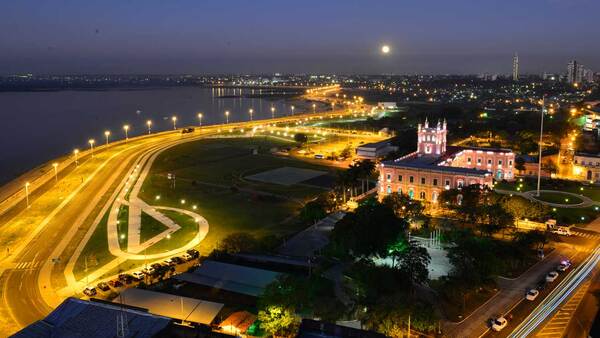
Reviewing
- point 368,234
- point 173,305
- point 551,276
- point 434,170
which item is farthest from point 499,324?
point 434,170

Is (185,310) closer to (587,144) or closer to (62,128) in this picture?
(587,144)

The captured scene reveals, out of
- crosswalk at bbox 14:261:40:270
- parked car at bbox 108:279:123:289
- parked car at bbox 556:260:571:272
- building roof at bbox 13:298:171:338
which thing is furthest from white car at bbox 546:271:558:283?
crosswalk at bbox 14:261:40:270

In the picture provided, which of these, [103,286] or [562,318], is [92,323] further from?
[562,318]

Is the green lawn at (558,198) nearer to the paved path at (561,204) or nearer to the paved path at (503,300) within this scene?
the paved path at (561,204)

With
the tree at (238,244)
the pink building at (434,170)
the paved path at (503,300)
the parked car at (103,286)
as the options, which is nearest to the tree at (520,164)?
the pink building at (434,170)

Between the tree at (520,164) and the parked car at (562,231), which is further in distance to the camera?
the tree at (520,164)

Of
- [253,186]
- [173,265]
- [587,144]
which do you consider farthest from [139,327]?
[587,144]

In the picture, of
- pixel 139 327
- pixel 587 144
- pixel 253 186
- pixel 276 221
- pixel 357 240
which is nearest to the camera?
pixel 139 327

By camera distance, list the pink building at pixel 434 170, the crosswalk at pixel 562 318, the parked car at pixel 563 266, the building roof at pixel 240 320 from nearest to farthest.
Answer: the crosswalk at pixel 562 318, the building roof at pixel 240 320, the parked car at pixel 563 266, the pink building at pixel 434 170
